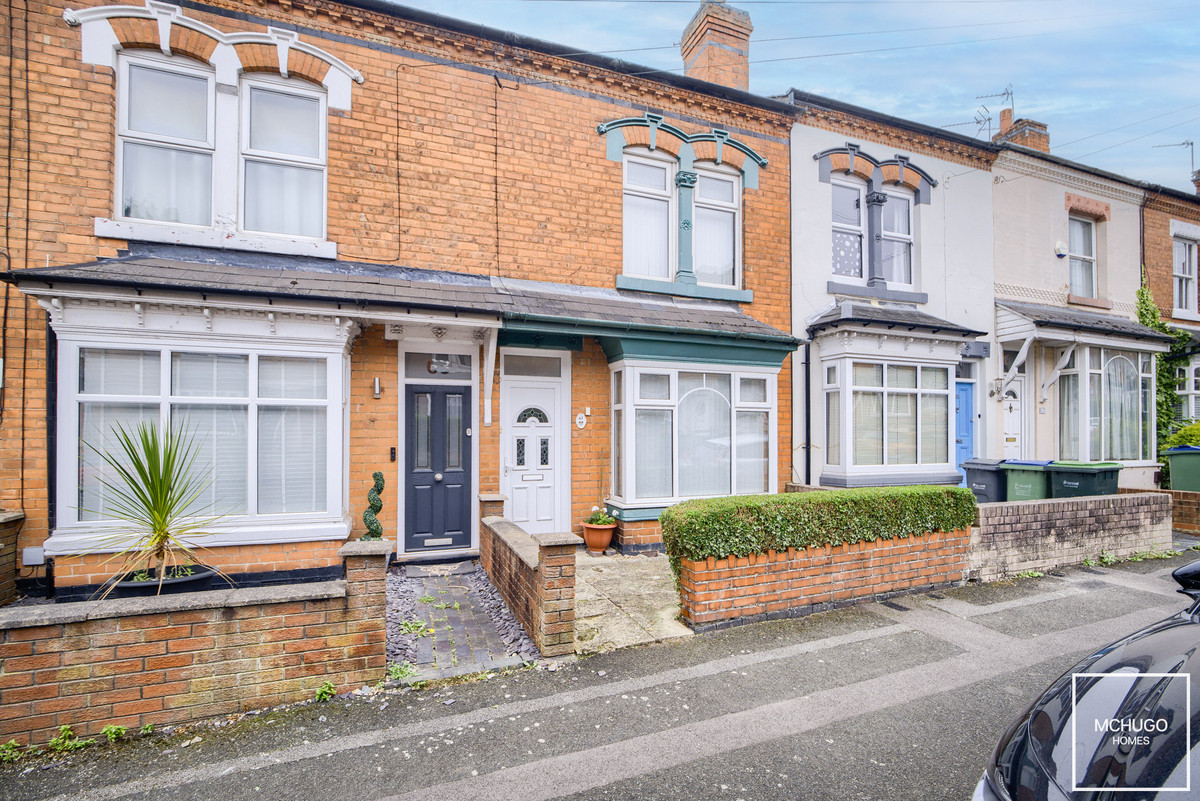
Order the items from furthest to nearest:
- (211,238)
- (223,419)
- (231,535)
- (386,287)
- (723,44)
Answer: (723,44) < (386,287) < (211,238) < (223,419) < (231,535)

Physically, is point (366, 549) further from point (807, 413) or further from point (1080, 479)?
point (1080, 479)

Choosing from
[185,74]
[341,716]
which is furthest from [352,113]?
[341,716]

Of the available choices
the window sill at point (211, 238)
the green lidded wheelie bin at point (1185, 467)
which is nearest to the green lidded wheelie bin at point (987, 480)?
the green lidded wheelie bin at point (1185, 467)

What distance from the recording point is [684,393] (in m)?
8.20

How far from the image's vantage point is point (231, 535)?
6027 millimetres

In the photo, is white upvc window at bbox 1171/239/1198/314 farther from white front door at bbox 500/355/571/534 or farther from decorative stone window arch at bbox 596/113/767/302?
white front door at bbox 500/355/571/534

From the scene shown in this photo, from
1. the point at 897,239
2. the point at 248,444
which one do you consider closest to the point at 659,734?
the point at 248,444

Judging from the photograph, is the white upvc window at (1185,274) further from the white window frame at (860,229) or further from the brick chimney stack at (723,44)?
the brick chimney stack at (723,44)

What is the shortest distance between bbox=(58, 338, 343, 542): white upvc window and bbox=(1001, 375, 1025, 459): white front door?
12.4 m

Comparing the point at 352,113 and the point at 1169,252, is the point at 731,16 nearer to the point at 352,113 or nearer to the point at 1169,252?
the point at 352,113

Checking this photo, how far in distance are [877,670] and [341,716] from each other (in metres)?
3.90

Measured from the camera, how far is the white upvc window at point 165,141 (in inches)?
251

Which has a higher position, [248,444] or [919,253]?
[919,253]

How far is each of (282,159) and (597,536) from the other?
250 inches
